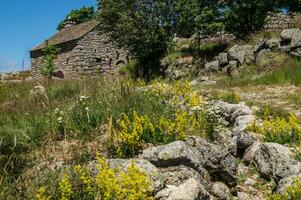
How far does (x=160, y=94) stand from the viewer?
8945 millimetres

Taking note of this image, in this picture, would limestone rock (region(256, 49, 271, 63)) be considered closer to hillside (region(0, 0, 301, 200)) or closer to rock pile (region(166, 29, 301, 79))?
rock pile (region(166, 29, 301, 79))

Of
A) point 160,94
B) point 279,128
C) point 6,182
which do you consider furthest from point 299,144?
point 6,182

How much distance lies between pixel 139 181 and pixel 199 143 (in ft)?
7.19

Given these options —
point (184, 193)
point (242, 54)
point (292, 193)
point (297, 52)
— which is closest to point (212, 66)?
point (242, 54)

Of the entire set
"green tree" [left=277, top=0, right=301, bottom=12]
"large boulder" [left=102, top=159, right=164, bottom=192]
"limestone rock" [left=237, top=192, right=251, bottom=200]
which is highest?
"green tree" [left=277, top=0, right=301, bottom=12]

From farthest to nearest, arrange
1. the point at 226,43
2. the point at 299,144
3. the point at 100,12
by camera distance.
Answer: the point at 100,12 < the point at 226,43 < the point at 299,144

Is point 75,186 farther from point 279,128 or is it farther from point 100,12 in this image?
point 100,12

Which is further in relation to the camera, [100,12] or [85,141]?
[100,12]

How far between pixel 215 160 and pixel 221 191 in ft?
1.73

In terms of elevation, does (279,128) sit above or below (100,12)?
below

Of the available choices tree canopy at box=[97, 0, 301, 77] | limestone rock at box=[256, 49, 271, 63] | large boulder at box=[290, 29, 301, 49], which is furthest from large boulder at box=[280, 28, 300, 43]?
tree canopy at box=[97, 0, 301, 77]

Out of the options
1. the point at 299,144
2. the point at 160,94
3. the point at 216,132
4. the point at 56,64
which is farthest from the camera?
the point at 56,64

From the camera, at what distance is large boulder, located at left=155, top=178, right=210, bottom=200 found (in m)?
4.52

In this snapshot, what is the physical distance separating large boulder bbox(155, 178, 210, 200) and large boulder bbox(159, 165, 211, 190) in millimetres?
364
